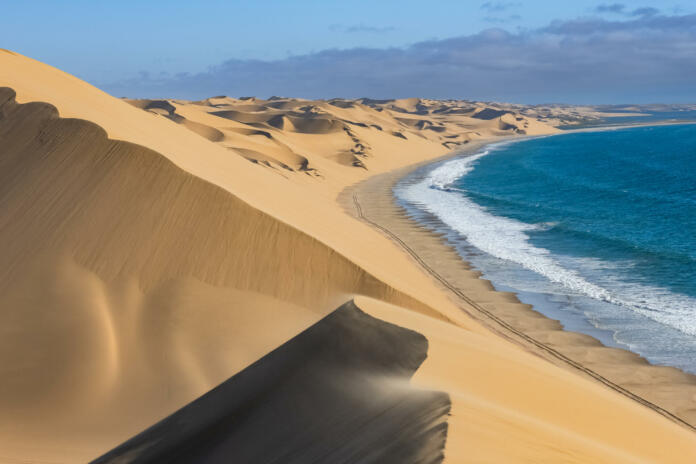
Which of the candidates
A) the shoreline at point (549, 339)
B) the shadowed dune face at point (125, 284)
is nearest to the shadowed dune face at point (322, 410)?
the shadowed dune face at point (125, 284)

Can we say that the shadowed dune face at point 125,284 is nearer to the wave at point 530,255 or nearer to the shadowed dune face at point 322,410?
the shadowed dune face at point 322,410

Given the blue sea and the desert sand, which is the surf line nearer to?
the desert sand

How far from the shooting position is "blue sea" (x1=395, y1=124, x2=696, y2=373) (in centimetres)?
1680

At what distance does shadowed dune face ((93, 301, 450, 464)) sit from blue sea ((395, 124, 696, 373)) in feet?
27.1

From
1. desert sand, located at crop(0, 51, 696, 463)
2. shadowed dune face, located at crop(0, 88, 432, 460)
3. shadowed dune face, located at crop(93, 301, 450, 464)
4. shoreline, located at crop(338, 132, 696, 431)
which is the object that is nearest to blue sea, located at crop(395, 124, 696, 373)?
shoreline, located at crop(338, 132, 696, 431)

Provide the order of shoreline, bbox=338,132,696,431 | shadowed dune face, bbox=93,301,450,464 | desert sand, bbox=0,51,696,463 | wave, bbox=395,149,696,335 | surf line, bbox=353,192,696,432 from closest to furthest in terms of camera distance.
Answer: shadowed dune face, bbox=93,301,450,464
desert sand, bbox=0,51,696,463
surf line, bbox=353,192,696,432
shoreline, bbox=338,132,696,431
wave, bbox=395,149,696,335

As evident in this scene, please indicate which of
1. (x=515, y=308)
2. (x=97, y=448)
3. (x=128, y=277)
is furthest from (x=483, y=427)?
(x=515, y=308)

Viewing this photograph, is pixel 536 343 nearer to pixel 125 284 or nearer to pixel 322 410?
pixel 322 410

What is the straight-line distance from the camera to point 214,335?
38.5 ft

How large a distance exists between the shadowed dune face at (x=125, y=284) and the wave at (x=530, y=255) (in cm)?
739

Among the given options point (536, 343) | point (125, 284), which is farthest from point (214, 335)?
point (536, 343)

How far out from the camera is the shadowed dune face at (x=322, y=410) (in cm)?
639

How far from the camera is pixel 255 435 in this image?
25.4 feet

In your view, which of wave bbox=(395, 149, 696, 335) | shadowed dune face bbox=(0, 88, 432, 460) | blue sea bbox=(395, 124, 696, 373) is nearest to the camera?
shadowed dune face bbox=(0, 88, 432, 460)
